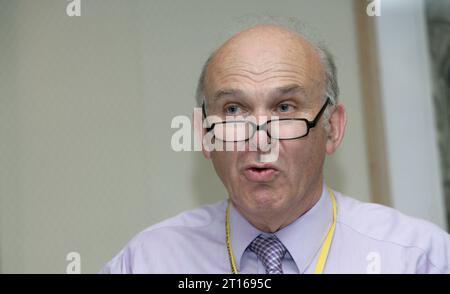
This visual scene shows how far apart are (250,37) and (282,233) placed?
0.40m

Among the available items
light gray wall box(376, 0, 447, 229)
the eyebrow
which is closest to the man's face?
the eyebrow

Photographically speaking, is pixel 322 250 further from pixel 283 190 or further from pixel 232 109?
pixel 232 109

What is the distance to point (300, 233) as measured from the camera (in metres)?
0.99

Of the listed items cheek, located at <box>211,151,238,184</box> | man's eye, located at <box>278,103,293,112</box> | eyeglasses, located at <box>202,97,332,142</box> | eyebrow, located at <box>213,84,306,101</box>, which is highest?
eyebrow, located at <box>213,84,306,101</box>

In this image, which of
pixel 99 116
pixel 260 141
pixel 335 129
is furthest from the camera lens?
pixel 99 116

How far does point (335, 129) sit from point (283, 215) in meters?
0.22

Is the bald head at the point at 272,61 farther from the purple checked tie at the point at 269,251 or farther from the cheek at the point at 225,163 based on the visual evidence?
the purple checked tie at the point at 269,251

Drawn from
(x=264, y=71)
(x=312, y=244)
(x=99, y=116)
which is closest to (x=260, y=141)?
(x=264, y=71)

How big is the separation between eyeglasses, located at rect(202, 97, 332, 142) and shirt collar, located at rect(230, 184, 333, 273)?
17cm

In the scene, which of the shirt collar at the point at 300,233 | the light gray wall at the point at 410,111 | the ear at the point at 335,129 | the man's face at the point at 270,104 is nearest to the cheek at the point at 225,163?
the man's face at the point at 270,104

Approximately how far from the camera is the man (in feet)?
3.09

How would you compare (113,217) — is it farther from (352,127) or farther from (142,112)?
(352,127)

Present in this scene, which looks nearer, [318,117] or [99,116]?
[318,117]

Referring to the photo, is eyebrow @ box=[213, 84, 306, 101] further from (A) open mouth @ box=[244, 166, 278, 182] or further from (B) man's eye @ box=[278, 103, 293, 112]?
(A) open mouth @ box=[244, 166, 278, 182]
